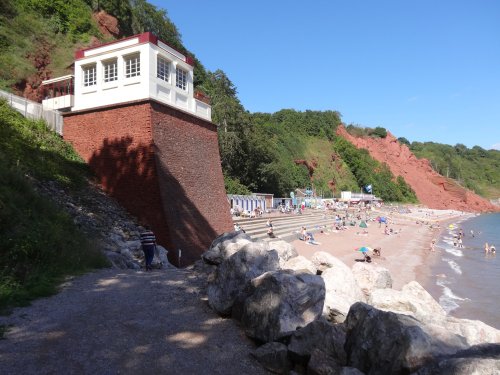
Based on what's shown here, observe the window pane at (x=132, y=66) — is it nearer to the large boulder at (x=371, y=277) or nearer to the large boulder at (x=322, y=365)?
the large boulder at (x=371, y=277)

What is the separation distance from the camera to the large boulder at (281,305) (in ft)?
17.5

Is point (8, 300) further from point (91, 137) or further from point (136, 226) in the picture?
point (91, 137)

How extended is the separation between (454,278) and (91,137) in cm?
1950

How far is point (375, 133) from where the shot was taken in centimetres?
11194

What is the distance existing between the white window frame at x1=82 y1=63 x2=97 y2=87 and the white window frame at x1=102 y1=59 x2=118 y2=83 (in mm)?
566

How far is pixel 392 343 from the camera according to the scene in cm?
406

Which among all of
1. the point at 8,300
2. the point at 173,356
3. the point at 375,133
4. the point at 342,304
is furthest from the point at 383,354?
the point at 375,133

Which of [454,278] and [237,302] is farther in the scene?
[454,278]

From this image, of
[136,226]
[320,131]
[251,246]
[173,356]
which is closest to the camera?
[173,356]

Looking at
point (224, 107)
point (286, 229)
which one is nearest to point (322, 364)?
point (286, 229)

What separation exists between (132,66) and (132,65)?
4 cm

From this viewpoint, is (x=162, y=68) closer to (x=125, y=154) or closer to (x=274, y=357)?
(x=125, y=154)

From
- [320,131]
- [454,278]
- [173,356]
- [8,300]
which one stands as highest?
[320,131]

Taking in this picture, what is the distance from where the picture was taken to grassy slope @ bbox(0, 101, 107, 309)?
6.78 meters
